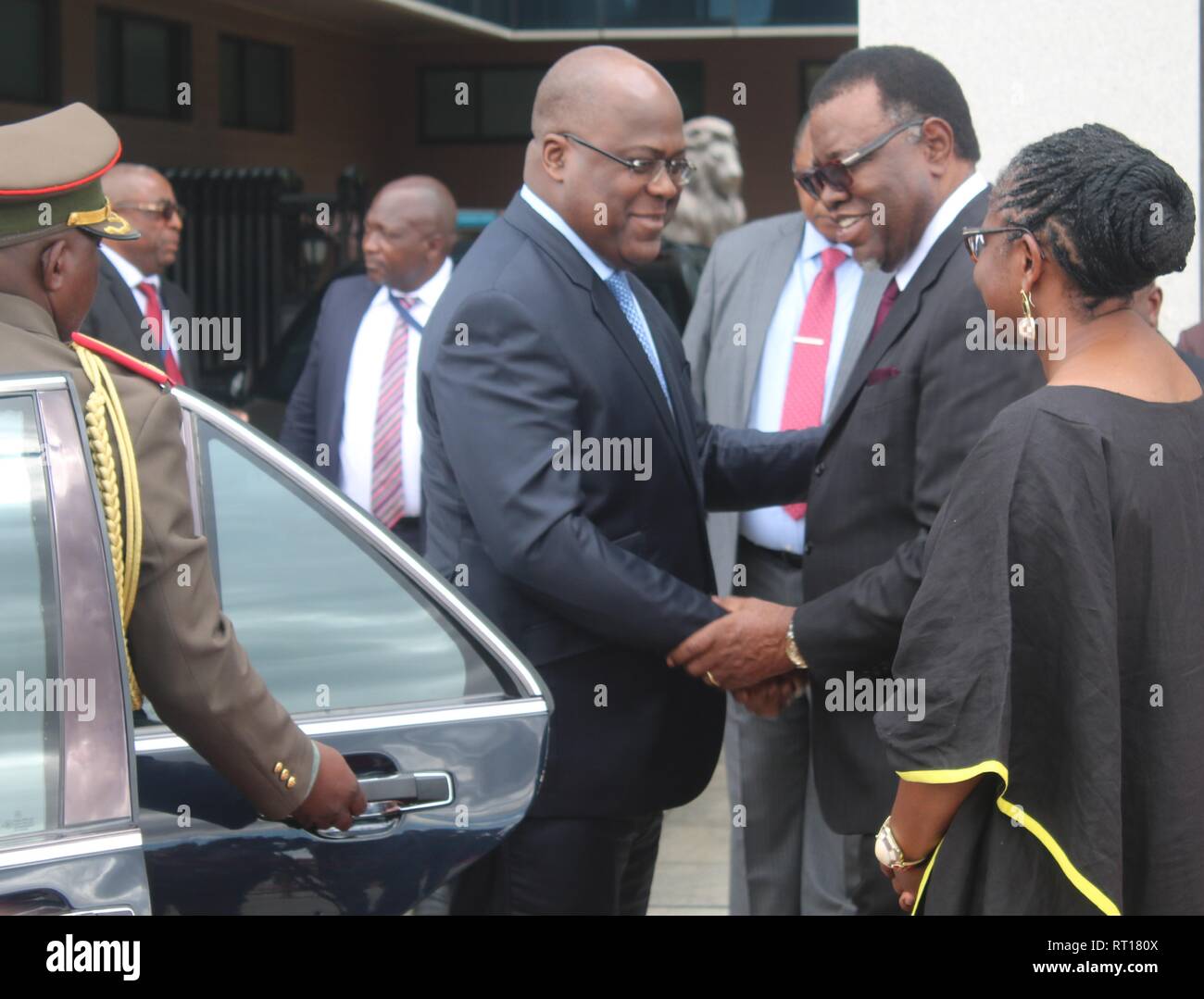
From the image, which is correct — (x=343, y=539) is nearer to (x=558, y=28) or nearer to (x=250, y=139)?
(x=250, y=139)

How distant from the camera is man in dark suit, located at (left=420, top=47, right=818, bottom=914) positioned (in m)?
3.17

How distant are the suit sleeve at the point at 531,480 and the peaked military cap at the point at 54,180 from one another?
0.80 m

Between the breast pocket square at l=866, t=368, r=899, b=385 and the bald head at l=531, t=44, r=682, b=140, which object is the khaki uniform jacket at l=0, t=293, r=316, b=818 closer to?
the bald head at l=531, t=44, r=682, b=140

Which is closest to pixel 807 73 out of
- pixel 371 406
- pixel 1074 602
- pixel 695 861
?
pixel 371 406

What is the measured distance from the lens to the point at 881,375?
3.33 meters

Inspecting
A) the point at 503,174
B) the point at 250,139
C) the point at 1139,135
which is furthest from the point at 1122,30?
the point at 503,174

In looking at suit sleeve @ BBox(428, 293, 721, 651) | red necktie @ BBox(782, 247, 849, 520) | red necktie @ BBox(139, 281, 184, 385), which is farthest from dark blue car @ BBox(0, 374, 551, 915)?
red necktie @ BBox(139, 281, 184, 385)

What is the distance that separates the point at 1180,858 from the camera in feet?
7.74

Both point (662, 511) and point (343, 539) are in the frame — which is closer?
point (343, 539)

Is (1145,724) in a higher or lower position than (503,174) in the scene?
lower

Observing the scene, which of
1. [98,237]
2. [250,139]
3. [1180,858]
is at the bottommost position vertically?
[1180,858]

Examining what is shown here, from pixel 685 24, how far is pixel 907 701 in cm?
1801

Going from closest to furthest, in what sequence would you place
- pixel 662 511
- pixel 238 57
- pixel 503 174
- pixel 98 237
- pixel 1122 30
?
1. pixel 98 237
2. pixel 662 511
3. pixel 1122 30
4. pixel 238 57
5. pixel 503 174

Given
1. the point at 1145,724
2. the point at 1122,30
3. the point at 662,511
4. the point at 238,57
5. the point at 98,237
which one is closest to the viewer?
the point at 1145,724
